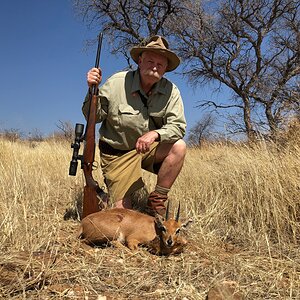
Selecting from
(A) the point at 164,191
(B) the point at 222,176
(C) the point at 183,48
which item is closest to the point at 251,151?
(B) the point at 222,176

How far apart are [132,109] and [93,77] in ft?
1.83

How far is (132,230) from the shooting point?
3.25 meters

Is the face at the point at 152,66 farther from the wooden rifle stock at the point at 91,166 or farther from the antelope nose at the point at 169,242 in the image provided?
the antelope nose at the point at 169,242

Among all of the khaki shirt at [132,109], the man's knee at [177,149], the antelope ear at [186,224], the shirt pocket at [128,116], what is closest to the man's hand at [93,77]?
the khaki shirt at [132,109]

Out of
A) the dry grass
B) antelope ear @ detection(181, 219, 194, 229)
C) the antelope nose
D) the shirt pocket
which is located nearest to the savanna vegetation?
the dry grass

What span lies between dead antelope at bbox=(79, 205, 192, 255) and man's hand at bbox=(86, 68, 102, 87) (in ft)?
4.52

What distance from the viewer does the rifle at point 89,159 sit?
366cm

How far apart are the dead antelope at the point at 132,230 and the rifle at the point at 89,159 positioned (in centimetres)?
40

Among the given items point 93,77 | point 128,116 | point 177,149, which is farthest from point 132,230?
point 93,77

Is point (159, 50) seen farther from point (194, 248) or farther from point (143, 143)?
point (194, 248)

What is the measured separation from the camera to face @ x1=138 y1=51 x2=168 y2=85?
3928mm

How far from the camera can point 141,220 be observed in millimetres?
3311

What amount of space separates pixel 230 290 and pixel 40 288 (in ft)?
3.67

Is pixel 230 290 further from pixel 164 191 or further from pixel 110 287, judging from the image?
pixel 164 191
